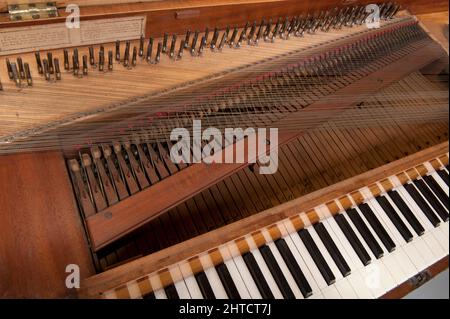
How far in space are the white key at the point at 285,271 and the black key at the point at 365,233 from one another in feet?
1.64

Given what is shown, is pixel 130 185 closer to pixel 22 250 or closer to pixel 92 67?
pixel 22 250

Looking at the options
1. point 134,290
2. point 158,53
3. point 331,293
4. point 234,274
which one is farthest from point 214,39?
point 331,293

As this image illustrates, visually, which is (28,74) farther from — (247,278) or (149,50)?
(247,278)

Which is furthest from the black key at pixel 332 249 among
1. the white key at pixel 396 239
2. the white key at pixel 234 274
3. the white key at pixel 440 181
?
the white key at pixel 440 181

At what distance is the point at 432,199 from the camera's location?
2383 mm

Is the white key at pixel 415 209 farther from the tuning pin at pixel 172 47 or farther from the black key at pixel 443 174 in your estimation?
the tuning pin at pixel 172 47

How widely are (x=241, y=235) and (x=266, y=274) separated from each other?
25cm

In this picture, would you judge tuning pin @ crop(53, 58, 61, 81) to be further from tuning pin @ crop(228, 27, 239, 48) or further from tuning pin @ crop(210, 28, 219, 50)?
tuning pin @ crop(228, 27, 239, 48)

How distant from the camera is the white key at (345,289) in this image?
6.08 ft

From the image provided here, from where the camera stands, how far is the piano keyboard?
163 centimetres

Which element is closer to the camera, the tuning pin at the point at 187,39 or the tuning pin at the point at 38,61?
the tuning pin at the point at 38,61

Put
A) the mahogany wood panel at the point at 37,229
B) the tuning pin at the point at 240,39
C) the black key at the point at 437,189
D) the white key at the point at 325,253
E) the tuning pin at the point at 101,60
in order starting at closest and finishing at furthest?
the mahogany wood panel at the point at 37,229 → the tuning pin at the point at 101,60 → the white key at the point at 325,253 → the tuning pin at the point at 240,39 → the black key at the point at 437,189

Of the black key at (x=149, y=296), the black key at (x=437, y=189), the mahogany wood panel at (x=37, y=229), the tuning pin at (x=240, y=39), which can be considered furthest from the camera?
the black key at (x=437, y=189)

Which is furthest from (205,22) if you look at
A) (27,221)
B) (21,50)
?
(27,221)
